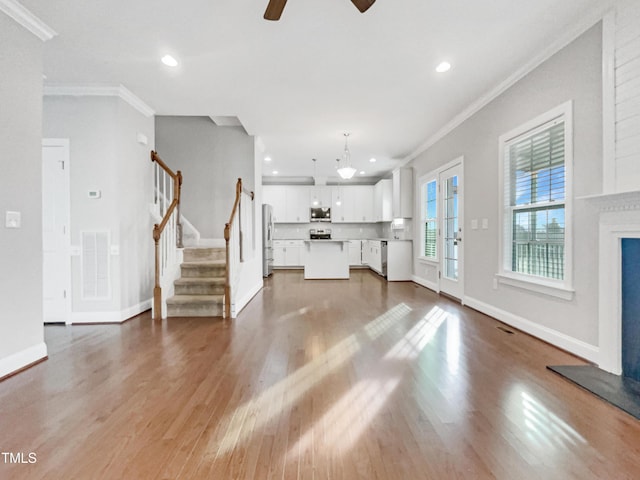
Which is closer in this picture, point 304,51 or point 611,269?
point 611,269

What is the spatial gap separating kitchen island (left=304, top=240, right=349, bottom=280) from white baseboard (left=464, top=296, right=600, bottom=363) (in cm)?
355

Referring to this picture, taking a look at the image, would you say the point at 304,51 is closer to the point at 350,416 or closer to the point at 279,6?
the point at 279,6

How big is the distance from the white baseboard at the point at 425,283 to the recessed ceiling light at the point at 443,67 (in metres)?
3.52

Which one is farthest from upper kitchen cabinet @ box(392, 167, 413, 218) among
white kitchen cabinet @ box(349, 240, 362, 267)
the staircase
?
the staircase

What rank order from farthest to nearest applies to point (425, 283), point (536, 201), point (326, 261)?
point (326, 261) → point (425, 283) → point (536, 201)

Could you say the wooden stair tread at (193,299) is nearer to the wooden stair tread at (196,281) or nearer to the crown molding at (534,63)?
the wooden stair tread at (196,281)

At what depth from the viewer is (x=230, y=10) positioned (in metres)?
2.46

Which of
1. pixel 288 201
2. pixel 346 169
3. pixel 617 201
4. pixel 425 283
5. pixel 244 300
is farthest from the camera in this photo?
pixel 288 201

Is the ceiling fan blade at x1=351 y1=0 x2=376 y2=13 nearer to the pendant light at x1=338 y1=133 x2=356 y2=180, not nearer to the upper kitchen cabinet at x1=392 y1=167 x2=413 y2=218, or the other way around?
the pendant light at x1=338 y1=133 x2=356 y2=180

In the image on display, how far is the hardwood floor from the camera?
1378mm

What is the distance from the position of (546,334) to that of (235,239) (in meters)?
3.72

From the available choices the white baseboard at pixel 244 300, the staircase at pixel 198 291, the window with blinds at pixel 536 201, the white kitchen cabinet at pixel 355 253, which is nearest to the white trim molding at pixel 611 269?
the window with blinds at pixel 536 201

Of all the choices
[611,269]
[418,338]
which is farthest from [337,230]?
[611,269]

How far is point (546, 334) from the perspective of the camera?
2.95 meters
